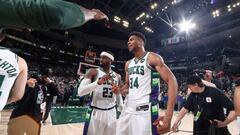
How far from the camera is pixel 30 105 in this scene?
4203mm

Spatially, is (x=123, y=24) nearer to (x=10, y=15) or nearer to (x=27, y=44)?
(x=27, y=44)

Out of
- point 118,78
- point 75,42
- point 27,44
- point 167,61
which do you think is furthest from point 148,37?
point 118,78

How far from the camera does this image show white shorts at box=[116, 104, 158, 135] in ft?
10.2

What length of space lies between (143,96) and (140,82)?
226 millimetres

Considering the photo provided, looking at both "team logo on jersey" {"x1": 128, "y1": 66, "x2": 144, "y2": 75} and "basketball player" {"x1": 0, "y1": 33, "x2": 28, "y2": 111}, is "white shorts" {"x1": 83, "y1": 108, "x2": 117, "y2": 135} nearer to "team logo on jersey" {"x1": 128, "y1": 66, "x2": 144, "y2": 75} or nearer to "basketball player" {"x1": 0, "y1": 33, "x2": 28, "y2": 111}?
"team logo on jersey" {"x1": 128, "y1": 66, "x2": 144, "y2": 75}

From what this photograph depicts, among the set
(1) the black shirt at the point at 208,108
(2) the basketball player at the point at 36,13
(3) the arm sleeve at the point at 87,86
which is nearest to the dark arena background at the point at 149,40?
(3) the arm sleeve at the point at 87,86

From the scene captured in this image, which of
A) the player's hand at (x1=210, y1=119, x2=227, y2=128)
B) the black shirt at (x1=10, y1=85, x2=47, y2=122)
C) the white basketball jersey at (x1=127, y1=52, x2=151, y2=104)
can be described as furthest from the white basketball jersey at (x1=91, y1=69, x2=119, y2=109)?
the player's hand at (x1=210, y1=119, x2=227, y2=128)

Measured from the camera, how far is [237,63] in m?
2.51

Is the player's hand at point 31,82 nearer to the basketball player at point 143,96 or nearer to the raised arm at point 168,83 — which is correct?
the basketball player at point 143,96

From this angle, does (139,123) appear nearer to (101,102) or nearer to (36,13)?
(101,102)

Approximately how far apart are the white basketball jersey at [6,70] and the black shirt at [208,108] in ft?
10.9

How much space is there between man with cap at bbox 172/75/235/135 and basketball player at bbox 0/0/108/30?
3.29 meters

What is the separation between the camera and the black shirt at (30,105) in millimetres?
4102

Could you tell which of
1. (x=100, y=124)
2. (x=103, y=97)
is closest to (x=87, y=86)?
(x=103, y=97)
